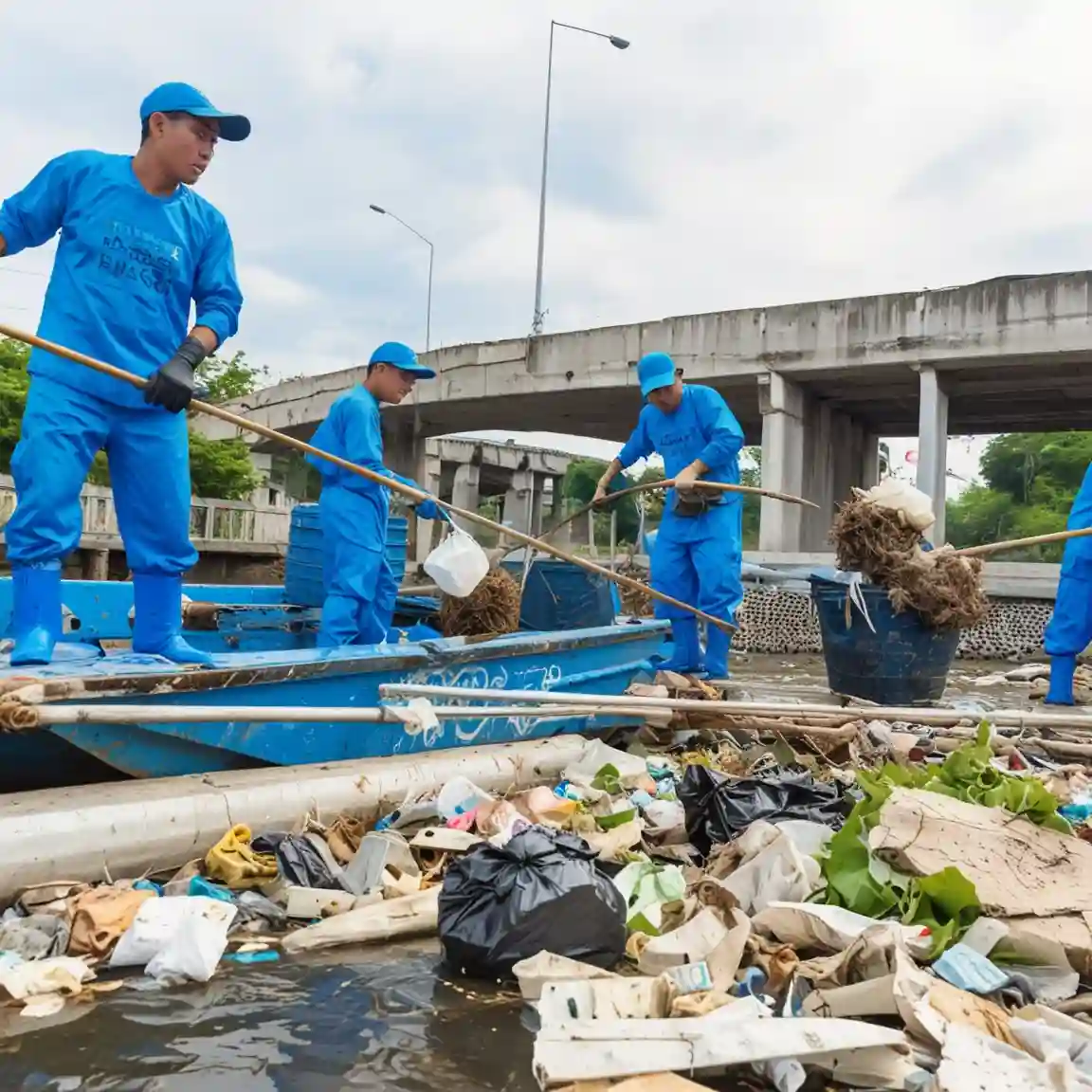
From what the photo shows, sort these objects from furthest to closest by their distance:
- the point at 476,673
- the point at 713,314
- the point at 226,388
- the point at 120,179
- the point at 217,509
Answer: the point at 226,388 < the point at 217,509 < the point at 713,314 < the point at 476,673 < the point at 120,179

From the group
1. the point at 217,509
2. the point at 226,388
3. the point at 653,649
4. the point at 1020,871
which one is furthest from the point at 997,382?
the point at 226,388

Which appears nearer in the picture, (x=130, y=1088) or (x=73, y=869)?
(x=130, y=1088)

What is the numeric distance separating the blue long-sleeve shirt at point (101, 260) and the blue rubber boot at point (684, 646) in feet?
12.8

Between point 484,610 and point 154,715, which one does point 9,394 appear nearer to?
point 484,610

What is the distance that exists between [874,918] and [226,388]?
2894cm

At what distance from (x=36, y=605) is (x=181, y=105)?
1.81 metres

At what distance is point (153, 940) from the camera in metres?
2.47

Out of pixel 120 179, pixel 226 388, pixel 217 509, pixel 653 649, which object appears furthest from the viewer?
pixel 226 388

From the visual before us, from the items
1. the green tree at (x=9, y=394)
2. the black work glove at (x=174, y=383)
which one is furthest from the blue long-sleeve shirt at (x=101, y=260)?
the green tree at (x=9, y=394)

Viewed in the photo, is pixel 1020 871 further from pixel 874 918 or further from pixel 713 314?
pixel 713 314

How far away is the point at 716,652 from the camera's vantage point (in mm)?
6574

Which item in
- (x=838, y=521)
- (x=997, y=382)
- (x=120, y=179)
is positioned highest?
(x=997, y=382)

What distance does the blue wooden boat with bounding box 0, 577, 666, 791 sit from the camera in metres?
3.18

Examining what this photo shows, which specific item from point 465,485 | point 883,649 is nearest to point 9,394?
point 465,485
